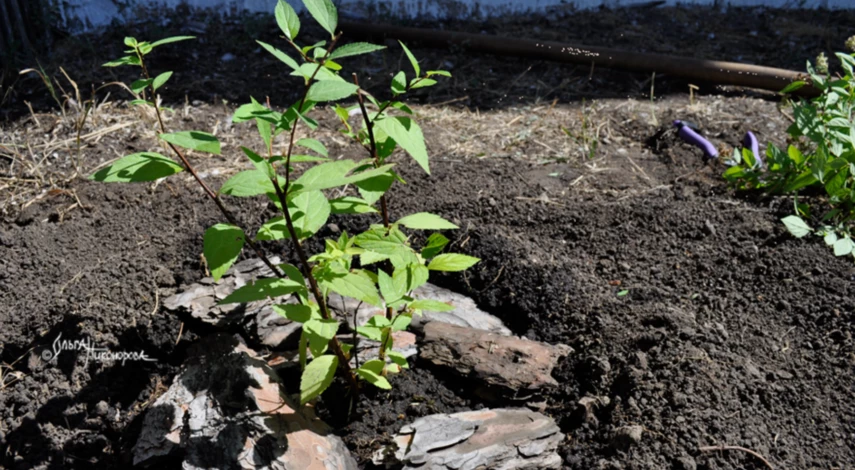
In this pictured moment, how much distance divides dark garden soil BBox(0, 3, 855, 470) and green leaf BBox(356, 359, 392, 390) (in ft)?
0.76

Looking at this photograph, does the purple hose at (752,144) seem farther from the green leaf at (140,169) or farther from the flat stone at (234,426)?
the green leaf at (140,169)

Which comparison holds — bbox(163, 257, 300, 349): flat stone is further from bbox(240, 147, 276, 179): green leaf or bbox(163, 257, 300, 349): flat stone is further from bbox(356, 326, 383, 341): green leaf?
bbox(240, 147, 276, 179): green leaf

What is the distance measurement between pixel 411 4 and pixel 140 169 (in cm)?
454


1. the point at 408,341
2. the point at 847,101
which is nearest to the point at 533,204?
the point at 408,341

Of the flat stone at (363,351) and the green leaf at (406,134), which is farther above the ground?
the green leaf at (406,134)

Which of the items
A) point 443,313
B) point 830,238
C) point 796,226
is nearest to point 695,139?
point 796,226

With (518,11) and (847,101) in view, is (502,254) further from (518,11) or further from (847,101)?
(518,11)

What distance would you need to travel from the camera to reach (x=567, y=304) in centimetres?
241

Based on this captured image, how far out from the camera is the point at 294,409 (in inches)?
75.2

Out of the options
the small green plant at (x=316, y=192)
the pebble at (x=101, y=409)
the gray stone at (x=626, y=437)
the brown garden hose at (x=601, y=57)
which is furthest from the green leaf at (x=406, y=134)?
the brown garden hose at (x=601, y=57)

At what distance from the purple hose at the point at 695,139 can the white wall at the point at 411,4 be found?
262cm

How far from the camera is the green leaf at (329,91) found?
49.9 inches

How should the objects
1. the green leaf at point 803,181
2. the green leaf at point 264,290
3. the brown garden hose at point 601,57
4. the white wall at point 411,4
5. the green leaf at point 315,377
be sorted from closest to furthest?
the green leaf at point 264,290 < the green leaf at point 315,377 < the green leaf at point 803,181 < the brown garden hose at point 601,57 < the white wall at point 411,4

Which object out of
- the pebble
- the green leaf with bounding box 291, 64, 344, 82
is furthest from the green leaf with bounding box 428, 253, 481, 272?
the pebble
